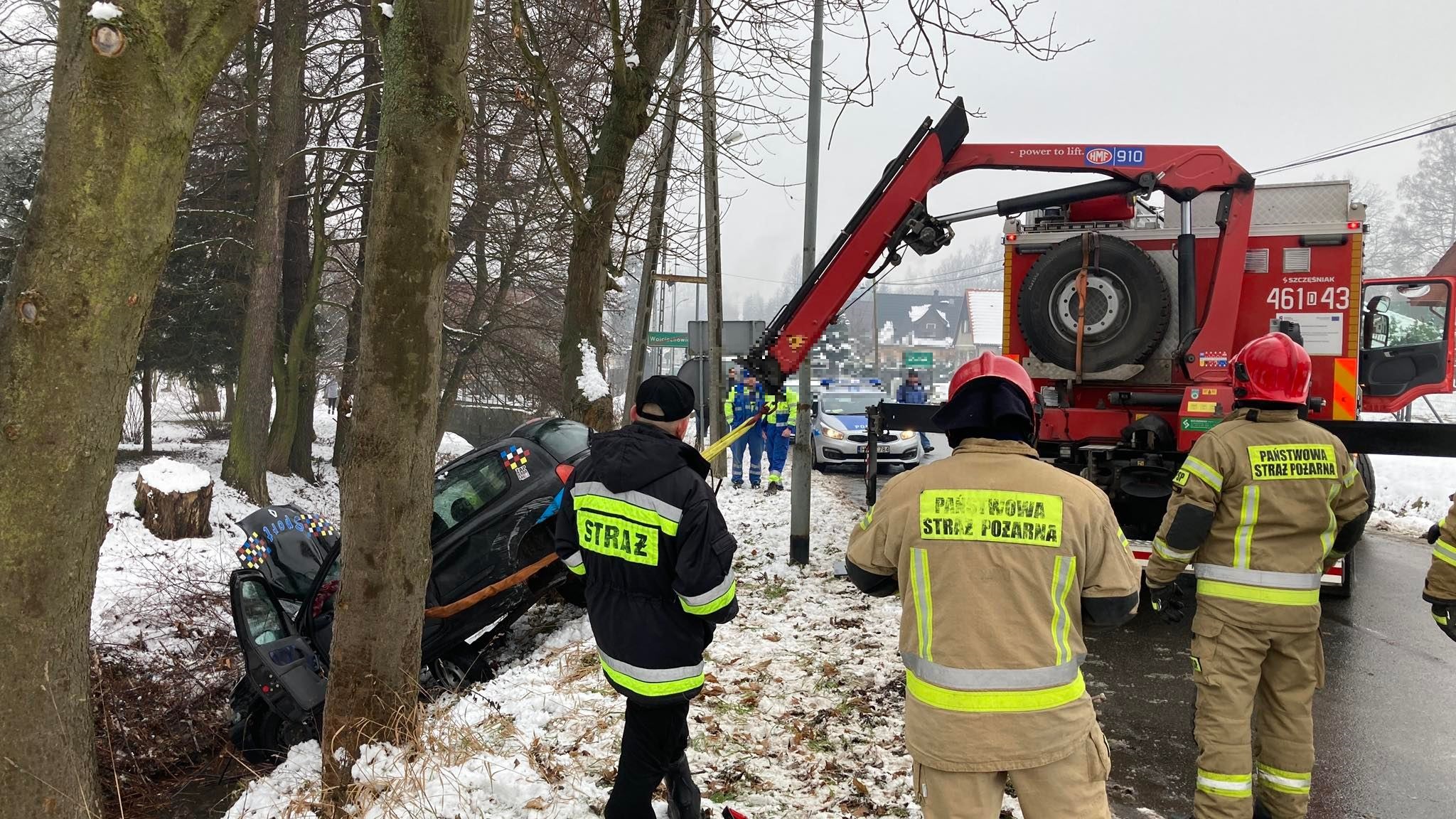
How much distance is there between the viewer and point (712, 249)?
11.7 metres

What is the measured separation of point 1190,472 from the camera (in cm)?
346

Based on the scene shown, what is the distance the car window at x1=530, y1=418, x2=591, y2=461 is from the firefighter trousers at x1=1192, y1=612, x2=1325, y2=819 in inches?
168

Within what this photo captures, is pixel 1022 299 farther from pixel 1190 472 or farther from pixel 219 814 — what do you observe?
pixel 219 814

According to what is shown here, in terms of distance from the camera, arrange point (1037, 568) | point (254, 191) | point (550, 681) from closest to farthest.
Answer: point (1037, 568)
point (550, 681)
point (254, 191)

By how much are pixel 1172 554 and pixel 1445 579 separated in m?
1.05

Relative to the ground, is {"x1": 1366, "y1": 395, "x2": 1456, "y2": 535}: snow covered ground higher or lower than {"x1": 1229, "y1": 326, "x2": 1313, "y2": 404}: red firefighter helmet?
lower

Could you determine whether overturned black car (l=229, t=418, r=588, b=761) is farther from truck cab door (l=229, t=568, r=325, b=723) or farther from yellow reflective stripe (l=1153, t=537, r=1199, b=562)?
yellow reflective stripe (l=1153, t=537, r=1199, b=562)

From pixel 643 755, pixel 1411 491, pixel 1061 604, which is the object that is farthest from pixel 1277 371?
pixel 1411 491

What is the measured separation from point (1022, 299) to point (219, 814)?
6679 millimetres

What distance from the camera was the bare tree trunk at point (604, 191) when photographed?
816 centimetres

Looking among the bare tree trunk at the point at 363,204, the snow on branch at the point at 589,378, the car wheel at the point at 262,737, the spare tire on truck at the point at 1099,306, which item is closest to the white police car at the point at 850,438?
the snow on branch at the point at 589,378

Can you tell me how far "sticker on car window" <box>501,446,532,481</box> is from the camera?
6.10 meters

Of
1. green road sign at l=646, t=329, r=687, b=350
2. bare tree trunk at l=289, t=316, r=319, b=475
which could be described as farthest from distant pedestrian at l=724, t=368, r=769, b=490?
bare tree trunk at l=289, t=316, r=319, b=475

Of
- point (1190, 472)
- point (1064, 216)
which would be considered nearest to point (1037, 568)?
point (1190, 472)
